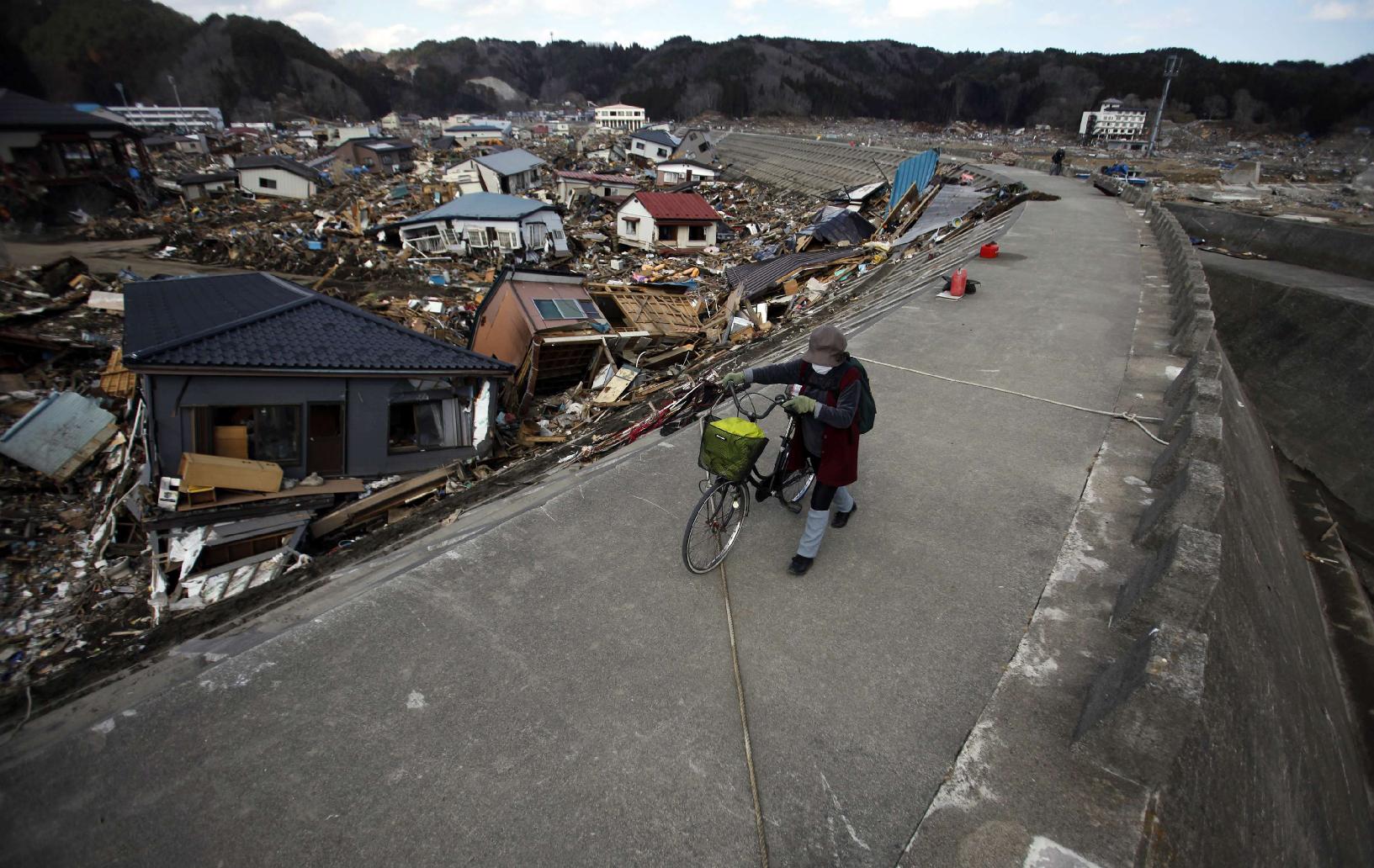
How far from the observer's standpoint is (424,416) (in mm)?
9133

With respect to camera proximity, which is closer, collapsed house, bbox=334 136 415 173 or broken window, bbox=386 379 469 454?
broken window, bbox=386 379 469 454

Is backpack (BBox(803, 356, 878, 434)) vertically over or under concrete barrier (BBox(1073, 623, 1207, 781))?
over

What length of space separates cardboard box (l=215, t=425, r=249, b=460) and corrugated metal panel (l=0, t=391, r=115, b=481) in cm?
367

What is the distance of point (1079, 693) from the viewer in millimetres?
3004

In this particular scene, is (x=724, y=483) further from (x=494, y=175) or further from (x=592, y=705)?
(x=494, y=175)

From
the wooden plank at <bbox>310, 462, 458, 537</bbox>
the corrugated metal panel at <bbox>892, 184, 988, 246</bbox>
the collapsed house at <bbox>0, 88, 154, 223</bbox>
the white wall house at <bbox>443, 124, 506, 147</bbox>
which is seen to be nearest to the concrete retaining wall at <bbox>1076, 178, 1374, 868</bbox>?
the wooden plank at <bbox>310, 462, 458, 537</bbox>

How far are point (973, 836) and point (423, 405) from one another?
874 centimetres

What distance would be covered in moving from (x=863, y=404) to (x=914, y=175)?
82.0 ft

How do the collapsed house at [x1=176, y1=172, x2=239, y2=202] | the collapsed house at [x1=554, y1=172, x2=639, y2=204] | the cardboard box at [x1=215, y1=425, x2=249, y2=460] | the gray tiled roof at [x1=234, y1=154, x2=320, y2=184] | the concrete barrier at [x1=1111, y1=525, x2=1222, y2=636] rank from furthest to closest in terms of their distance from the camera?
1. the collapsed house at [x1=554, y1=172, x2=639, y2=204]
2. the gray tiled roof at [x1=234, y1=154, x2=320, y2=184]
3. the collapsed house at [x1=176, y1=172, x2=239, y2=202]
4. the cardboard box at [x1=215, y1=425, x2=249, y2=460]
5. the concrete barrier at [x1=1111, y1=525, x2=1222, y2=636]

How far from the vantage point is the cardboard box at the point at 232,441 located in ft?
25.8

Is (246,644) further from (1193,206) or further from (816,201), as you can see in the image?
(816,201)

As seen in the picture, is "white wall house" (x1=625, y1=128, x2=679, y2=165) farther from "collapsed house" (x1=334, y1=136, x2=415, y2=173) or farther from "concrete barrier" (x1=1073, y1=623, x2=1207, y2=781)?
"concrete barrier" (x1=1073, y1=623, x2=1207, y2=781)

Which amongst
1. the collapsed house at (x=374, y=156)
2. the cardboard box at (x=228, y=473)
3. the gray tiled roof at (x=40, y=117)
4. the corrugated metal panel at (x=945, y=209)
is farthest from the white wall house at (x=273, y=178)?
the cardboard box at (x=228, y=473)

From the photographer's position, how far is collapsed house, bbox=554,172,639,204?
3862cm
